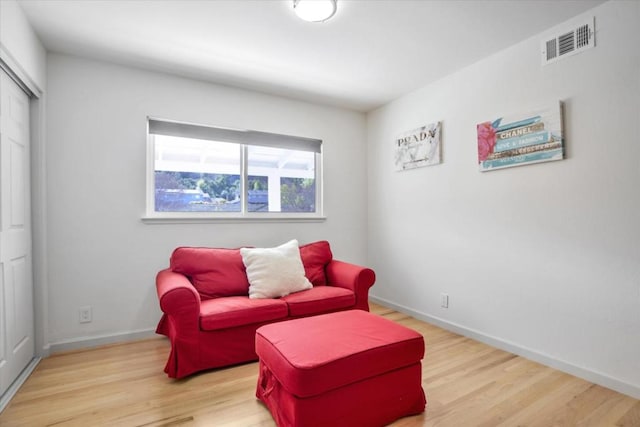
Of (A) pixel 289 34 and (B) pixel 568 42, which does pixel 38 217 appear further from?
(B) pixel 568 42

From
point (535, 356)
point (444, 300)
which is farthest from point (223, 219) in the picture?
point (535, 356)

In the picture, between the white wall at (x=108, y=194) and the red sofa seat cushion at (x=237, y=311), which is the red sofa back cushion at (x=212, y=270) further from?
the white wall at (x=108, y=194)

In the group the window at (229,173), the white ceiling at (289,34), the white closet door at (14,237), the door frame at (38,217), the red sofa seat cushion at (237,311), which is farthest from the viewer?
the window at (229,173)

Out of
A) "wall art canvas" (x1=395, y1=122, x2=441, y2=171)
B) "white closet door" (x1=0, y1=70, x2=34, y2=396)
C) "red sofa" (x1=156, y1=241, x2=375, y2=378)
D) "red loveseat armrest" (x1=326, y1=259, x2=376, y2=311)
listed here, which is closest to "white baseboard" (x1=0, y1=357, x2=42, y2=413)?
"white closet door" (x1=0, y1=70, x2=34, y2=396)

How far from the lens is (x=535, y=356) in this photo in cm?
235

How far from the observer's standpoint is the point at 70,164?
102 inches

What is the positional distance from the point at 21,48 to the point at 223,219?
1859 millimetres

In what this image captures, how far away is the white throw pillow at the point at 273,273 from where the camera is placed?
261cm

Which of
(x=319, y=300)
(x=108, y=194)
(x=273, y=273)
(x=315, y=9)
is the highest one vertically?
(x=315, y=9)

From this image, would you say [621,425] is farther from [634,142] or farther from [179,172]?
[179,172]

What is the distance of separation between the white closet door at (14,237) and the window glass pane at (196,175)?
93 centimetres

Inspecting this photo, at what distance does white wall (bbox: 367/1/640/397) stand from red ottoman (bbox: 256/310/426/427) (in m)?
1.23

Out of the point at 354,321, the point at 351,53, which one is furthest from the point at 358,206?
the point at 354,321

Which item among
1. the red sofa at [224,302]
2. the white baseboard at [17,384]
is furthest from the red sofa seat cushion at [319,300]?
the white baseboard at [17,384]
